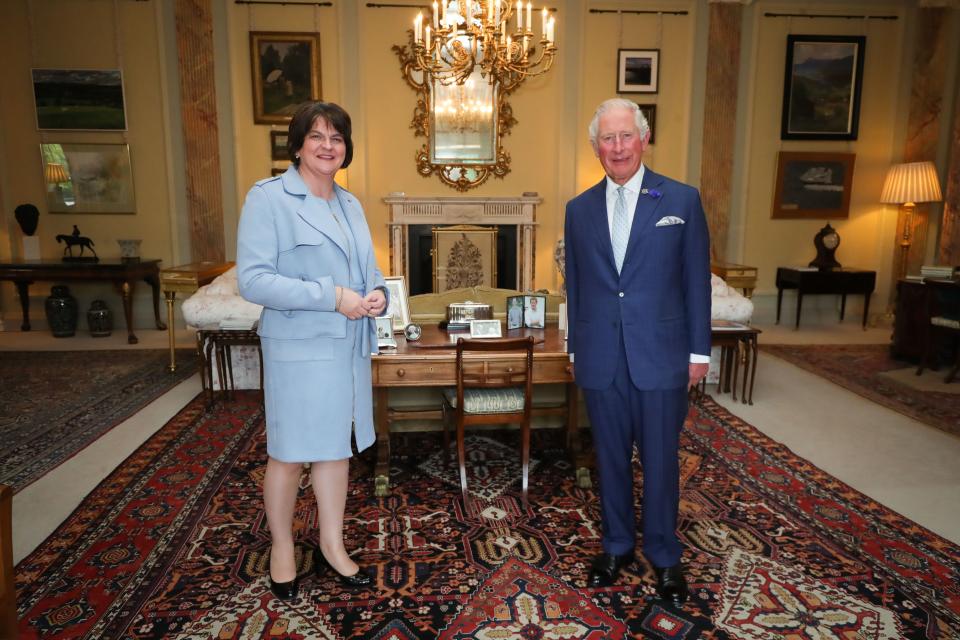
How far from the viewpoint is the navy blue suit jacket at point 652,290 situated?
2.20 meters

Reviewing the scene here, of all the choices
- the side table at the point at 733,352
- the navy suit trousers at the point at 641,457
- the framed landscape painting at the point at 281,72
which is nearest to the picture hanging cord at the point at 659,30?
the framed landscape painting at the point at 281,72

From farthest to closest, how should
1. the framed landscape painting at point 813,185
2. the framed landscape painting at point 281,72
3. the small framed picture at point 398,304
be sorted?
1. the framed landscape painting at point 813,185
2. the framed landscape painting at point 281,72
3. the small framed picture at point 398,304

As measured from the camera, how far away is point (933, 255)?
789 centimetres

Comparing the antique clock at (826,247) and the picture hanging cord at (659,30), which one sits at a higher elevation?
the picture hanging cord at (659,30)

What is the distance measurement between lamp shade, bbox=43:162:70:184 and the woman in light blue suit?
275 inches

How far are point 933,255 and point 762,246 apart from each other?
1952 mm

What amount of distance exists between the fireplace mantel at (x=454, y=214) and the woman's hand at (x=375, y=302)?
5.68 metres

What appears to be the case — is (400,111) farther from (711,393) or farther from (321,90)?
(711,393)

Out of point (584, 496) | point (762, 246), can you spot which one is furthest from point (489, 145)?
point (584, 496)

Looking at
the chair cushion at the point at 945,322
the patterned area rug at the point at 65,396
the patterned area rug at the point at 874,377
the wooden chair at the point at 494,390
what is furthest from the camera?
the chair cushion at the point at 945,322

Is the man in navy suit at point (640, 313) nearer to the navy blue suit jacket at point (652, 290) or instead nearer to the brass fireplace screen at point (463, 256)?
the navy blue suit jacket at point (652, 290)

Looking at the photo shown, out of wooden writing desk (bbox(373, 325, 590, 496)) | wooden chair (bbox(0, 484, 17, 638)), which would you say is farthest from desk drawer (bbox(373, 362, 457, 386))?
wooden chair (bbox(0, 484, 17, 638))

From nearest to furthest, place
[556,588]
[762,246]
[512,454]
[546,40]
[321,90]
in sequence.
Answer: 1. [556,588]
2. [512,454]
3. [546,40]
4. [321,90]
5. [762,246]

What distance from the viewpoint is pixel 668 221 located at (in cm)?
218
